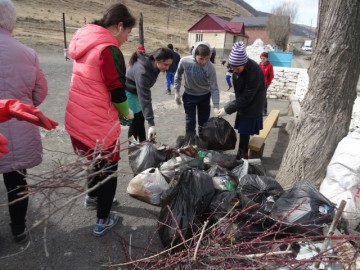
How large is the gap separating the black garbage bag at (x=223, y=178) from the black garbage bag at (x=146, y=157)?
0.63 meters

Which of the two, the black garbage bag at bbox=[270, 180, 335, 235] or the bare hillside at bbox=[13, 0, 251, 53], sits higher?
the bare hillside at bbox=[13, 0, 251, 53]

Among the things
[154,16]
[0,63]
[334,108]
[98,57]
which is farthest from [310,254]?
[154,16]

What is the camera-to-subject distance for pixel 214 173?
2.90 m

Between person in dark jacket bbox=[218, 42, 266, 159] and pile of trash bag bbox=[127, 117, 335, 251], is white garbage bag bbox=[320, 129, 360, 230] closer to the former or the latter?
pile of trash bag bbox=[127, 117, 335, 251]

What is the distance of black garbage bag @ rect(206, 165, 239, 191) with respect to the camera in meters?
2.74

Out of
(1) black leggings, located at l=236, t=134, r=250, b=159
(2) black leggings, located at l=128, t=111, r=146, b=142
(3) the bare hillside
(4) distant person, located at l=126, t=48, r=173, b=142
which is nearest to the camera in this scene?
(4) distant person, located at l=126, t=48, r=173, b=142

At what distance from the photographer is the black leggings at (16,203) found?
6.84ft

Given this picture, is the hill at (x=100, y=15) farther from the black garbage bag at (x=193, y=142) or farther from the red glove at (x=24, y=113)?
the black garbage bag at (x=193, y=142)

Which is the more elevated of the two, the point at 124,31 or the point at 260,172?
the point at 124,31

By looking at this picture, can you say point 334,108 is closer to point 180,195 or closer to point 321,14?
point 321,14

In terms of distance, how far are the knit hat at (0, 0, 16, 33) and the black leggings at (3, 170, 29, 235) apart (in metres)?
1.01

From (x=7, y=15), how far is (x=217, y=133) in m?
2.49

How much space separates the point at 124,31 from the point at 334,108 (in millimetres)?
1983

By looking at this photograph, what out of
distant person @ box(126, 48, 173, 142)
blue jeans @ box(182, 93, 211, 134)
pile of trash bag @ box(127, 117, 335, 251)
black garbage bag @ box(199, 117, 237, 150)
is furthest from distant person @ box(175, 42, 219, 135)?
pile of trash bag @ box(127, 117, 335, 251)
